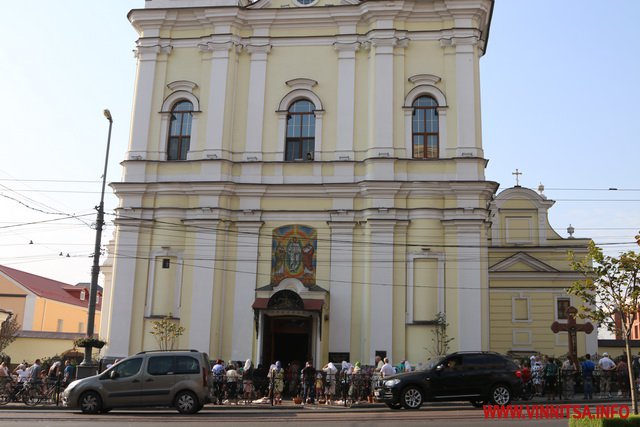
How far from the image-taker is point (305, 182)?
1182 inches

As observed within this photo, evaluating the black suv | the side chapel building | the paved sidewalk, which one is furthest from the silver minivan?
the side chapel building

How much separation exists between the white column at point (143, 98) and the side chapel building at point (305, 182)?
9cm

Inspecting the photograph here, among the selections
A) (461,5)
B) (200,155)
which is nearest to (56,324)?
(200,155)

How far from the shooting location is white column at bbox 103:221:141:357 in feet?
96.3

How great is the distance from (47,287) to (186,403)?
46.2 meters

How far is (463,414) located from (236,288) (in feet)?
44.2

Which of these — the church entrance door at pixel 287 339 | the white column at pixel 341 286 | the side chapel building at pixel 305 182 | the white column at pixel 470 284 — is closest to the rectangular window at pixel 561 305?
the side chapel building at pixel 305 182

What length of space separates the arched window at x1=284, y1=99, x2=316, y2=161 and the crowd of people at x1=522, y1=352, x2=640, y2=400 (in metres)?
12.7

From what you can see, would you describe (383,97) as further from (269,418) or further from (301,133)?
(269,418)

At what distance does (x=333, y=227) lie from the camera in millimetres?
29500

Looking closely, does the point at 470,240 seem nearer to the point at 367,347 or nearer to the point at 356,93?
the point at 367,347

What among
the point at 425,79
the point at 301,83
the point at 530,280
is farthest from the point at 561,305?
→ the point at 301,83

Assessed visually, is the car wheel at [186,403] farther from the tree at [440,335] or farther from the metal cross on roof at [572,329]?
the metal cross on roof at [572,329]

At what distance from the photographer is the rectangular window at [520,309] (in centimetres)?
3862
